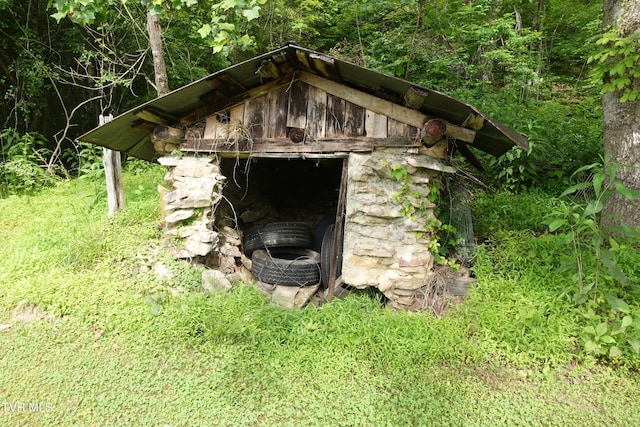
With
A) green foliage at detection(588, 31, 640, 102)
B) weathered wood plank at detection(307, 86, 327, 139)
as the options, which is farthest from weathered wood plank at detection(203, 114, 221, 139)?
green foliage at detection(588, 31, 640, 102)

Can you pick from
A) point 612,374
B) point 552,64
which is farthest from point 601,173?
point 552,64

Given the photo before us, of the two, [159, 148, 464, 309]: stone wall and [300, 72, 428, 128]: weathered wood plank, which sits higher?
[300, 72, 428, 128]: weathered wood plank

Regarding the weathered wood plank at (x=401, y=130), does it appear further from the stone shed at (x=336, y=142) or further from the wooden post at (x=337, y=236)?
the wooden post at (x=337, y=236)

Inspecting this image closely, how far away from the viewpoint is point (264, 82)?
4.47 meters

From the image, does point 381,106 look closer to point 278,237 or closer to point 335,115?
point 335,115

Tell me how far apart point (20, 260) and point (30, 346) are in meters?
1.58

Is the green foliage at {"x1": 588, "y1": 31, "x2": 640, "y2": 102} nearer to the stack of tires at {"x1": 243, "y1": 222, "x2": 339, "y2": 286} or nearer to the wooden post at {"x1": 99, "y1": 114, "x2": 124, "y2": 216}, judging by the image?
the stack of tires at {"x1": 243, "y1": 222, "x2": 339, "y2": 286}

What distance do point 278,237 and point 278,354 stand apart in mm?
1980

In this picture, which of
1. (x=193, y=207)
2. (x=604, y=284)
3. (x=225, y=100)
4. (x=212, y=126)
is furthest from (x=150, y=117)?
(x=604, y=284)

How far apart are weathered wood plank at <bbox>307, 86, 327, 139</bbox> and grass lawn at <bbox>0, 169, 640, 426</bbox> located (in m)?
1.99

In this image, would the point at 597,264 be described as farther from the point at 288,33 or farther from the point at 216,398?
the point at 288,33

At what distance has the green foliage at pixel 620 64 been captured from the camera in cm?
376

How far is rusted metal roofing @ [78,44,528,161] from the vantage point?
147 inches

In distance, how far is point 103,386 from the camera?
122 inches
